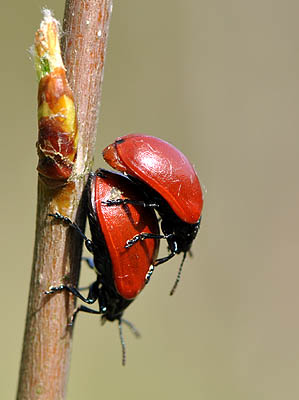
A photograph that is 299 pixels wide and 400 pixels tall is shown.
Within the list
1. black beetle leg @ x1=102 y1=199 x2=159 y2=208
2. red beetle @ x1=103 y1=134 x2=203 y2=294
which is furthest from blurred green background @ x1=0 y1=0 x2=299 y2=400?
black beetle leg @ x1=102 y1=199 x2=159 y2=208

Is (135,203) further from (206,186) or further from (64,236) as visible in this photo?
(206,186)

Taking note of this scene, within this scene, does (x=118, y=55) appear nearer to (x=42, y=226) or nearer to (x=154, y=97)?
(x=154, y=97)

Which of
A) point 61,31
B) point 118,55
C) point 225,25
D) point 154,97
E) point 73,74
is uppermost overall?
point 225,25

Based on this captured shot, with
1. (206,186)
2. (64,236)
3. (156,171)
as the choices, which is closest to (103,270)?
(156,171)

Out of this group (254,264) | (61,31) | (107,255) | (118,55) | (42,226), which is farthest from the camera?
(118,55)

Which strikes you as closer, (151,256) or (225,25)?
(151,256)

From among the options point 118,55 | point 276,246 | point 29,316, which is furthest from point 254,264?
point 29,316
